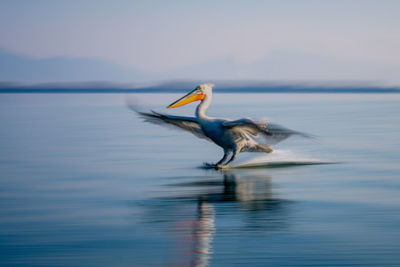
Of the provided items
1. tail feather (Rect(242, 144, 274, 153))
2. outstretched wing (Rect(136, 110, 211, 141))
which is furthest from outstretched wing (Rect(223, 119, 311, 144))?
outstretched wing (Rect(136, 110, 211, 141))

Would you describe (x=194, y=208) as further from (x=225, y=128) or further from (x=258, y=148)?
(x=258, y=148)

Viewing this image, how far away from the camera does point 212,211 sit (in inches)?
274

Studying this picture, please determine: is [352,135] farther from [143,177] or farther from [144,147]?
[143,177]

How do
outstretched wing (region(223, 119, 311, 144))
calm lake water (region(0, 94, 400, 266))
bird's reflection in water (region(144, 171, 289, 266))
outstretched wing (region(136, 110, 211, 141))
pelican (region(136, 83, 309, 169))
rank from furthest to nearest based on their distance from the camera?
1. outstretched wing (region(136, 110, 211, 141))
2. pelican (region(136, 83, 309, 169))
3. outstretched wing (region(223, 119, 311, 144))
4. bird's reflection in water (region(144, 171, 289, 266))
5. calm lake water (region(0, 94, 400, 266))

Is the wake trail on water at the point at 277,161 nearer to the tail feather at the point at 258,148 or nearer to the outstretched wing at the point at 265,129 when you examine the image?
the tail feather at the point at 258,148

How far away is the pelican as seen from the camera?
9.27 meters

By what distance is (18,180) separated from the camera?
30.1 ft

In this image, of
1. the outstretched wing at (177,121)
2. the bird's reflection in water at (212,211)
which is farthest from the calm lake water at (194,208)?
the outstretched wing at (177,121)

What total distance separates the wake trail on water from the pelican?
16.1 inches

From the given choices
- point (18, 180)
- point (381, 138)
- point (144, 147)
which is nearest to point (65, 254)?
point (18, 180)

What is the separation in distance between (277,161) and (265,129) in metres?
1.88

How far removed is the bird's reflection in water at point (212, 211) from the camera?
5742 mm

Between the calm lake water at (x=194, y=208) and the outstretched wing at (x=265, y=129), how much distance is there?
1.96 feet

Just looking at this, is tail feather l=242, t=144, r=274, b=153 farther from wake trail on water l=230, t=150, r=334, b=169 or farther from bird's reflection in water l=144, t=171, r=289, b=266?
bird's reflection in water l=144, t=171, r=289, b=266
